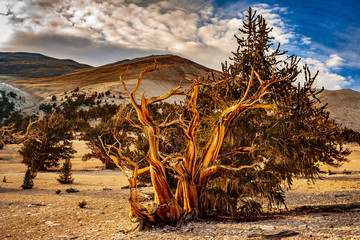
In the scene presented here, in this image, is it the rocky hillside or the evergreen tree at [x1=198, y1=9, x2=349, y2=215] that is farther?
the rocky hillside

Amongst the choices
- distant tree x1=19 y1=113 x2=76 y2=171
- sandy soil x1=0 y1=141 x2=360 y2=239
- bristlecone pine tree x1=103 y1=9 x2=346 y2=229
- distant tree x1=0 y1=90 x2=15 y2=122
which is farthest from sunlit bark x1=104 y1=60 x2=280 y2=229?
distant tree x1=0 y1=90 x2=15 y2=122

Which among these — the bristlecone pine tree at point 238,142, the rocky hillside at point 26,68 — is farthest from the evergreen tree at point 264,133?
the rocky hillside at point 26,68

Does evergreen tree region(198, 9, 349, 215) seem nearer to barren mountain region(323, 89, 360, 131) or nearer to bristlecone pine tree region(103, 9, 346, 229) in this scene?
bristlecone pine tree region(103, 9, 346, 229)

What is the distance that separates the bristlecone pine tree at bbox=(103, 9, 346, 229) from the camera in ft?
14.6

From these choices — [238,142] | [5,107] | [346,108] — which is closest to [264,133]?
[238,142]

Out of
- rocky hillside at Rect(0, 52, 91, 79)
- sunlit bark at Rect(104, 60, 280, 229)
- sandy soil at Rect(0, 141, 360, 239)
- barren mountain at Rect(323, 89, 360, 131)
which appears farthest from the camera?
rocky hillside at Rect(0, 52, 91, 79)

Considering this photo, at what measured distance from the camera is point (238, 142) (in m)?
5.65

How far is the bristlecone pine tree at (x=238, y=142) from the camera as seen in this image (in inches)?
175

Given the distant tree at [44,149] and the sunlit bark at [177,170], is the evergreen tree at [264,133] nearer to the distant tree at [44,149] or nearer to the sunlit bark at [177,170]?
the sunlit bark at [177,170]

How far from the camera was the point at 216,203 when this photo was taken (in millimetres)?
5090

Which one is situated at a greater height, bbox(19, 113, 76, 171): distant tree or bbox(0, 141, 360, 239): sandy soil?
bbox(19, 113, 76, 171): distant tree

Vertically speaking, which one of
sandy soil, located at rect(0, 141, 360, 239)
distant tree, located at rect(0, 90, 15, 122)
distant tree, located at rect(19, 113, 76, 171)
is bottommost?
sandy soil, located at rect(0, 141, 360, 239)

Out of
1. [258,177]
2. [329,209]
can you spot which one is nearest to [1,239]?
[258,177]

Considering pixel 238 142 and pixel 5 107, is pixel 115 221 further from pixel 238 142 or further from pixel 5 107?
pixel 5 107
